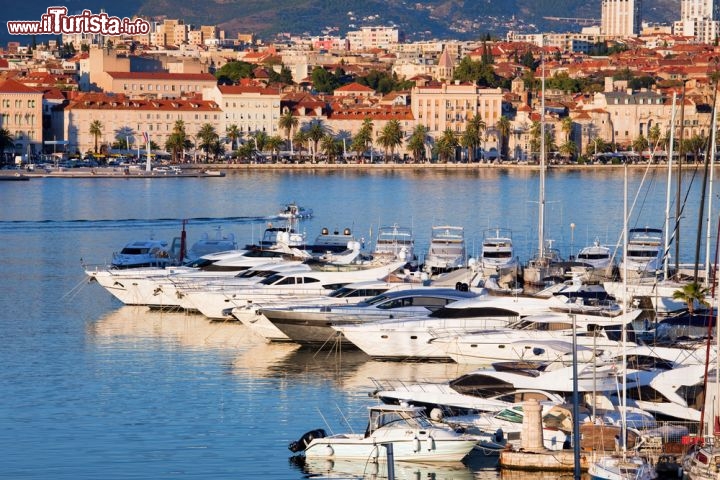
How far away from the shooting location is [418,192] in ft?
220

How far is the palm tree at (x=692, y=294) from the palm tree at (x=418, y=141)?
75.2m

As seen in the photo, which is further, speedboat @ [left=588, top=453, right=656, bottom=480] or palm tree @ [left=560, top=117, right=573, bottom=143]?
palm tree @ [left=560, top=117, right=573, bottom=143]

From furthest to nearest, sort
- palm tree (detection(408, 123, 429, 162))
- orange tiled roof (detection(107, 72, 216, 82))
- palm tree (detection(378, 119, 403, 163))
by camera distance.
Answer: orange tiled roof (detection(107, 72, 216, 82))
palm tree (detection(408, 123, 429, 162))
palm tree (detection(378, 119, 403, 163))

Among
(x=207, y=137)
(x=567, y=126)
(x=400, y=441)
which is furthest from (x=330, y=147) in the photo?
(x=400, y=441)

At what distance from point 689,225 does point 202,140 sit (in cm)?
5527

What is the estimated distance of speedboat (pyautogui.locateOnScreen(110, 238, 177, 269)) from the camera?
28.9 m

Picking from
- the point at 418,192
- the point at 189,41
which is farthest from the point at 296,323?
the point at 189,41

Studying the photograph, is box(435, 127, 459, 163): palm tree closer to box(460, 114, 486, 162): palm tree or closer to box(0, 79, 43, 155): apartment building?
box(460, 114, 486, 162): palm tree

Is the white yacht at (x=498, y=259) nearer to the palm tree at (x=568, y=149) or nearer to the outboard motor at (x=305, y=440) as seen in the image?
the outboard motor at (x=305, y=440)

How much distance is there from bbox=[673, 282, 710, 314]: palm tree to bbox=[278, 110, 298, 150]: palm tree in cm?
7696

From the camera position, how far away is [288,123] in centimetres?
9819

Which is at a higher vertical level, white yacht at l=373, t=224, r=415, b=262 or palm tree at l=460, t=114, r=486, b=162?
palm tree at l=460, t=114, r=486, b=162

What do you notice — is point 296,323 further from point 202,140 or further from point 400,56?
point 400,56

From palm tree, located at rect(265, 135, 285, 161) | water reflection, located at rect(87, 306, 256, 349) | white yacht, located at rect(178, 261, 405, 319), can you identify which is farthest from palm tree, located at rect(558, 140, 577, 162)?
white yacht, located at rect(178, 261, 405, 319)
